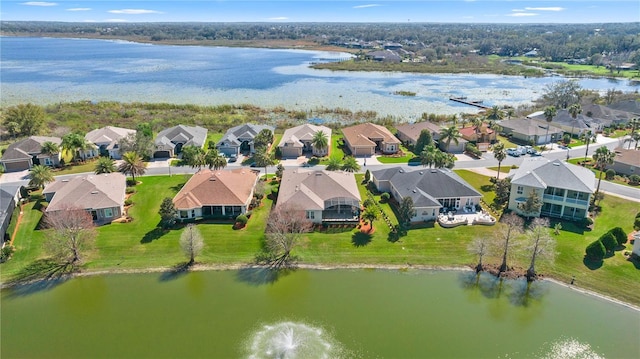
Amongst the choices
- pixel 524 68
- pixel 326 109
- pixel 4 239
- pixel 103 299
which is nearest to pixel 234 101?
pixel 326 109

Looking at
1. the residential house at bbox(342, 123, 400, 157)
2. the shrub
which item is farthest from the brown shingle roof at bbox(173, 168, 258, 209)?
the residential house at bbox(342, 123, 400, 157)

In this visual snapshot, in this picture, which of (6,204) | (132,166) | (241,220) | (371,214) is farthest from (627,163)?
(6,204)

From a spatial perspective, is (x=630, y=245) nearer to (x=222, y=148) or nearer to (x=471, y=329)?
(x=471, y=329)

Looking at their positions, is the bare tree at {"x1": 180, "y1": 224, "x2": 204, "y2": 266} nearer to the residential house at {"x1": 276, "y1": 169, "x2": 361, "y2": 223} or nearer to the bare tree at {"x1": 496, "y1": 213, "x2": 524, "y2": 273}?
the residential house at {"x1": 276, "y1": 169, "x2": 361, "y2": 223}

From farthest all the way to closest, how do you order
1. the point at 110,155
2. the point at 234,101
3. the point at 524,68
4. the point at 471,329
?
1. the point at 524,68
2. the point at 234,101
3. the point at 110,155
4. the point at 471,329

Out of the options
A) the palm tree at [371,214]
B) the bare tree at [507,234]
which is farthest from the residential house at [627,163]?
the palm tree at [371,214]

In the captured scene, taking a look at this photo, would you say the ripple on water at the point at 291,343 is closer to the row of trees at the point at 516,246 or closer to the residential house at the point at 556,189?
the row of trees at the point at 516,246
